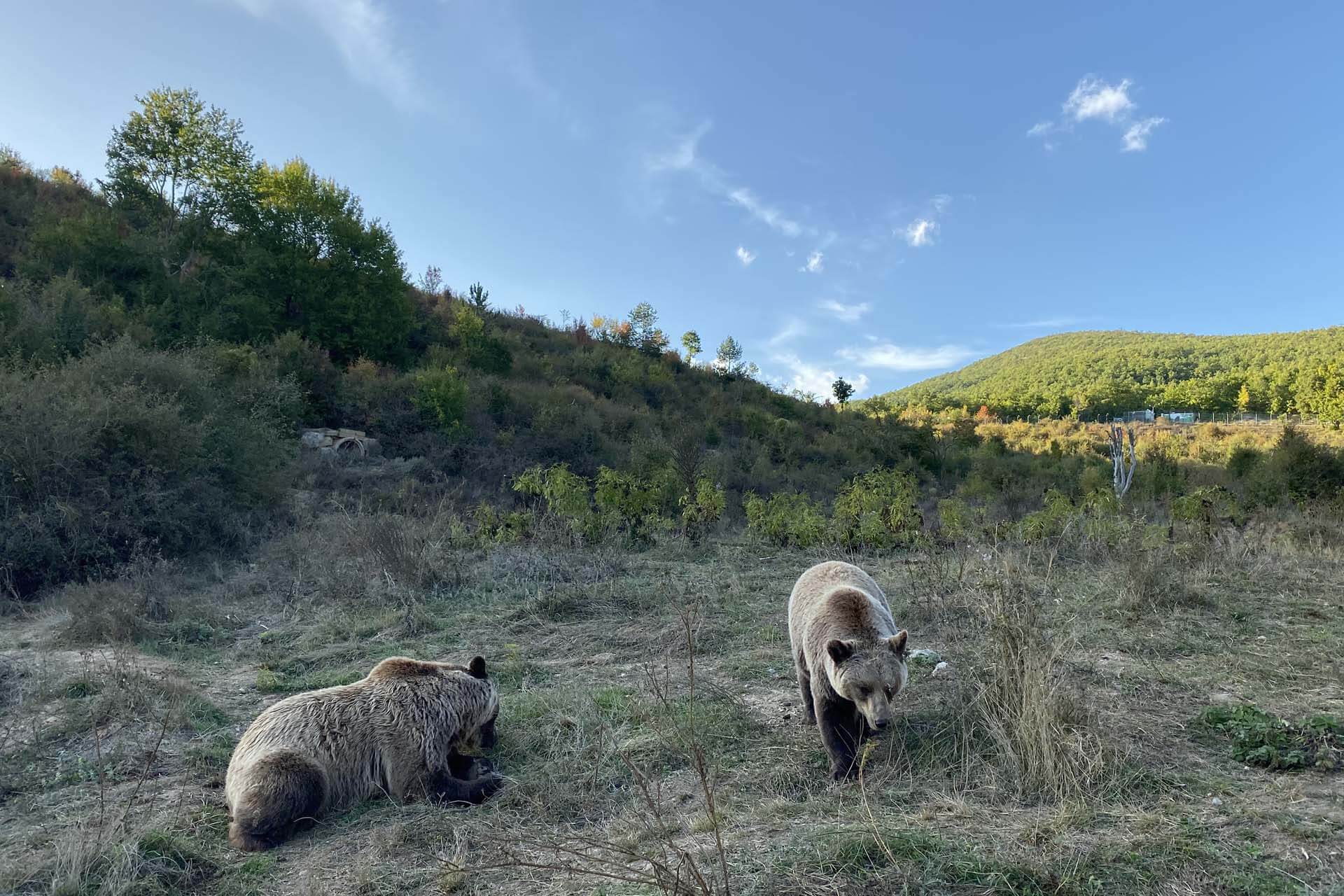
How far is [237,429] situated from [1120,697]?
48.5ft

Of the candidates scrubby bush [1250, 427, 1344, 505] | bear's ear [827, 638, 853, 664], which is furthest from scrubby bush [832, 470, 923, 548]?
scrubby bush [1250, 427, 1344, 505]

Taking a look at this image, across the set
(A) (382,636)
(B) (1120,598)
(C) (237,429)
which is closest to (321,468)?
(C) (237,429)

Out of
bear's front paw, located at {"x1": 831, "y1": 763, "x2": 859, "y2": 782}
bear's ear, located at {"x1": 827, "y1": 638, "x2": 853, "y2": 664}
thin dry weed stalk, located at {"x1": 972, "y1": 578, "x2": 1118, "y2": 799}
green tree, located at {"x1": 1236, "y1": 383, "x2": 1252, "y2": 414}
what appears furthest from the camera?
green tree, located at {"x1": 1236, "y1": 383, "x2": 1252, "y2": 414}

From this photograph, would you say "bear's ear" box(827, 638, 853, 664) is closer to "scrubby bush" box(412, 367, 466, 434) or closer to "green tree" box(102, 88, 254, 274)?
"scrubby bush" box(412, 367, 466, 434)

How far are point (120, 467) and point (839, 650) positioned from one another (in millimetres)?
12190

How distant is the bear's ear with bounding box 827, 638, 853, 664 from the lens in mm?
3791

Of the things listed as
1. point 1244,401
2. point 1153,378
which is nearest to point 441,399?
point 1244,401

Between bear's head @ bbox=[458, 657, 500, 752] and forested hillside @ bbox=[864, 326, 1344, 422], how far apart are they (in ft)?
126

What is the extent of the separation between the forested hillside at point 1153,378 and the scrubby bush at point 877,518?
28.0m

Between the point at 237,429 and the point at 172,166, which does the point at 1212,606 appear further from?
the point at 172,166

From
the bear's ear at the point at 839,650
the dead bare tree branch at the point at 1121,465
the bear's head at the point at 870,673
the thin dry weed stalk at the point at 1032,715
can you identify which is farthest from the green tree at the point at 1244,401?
the bear's ear at the point at 839,650

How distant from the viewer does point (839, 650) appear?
3807 mm

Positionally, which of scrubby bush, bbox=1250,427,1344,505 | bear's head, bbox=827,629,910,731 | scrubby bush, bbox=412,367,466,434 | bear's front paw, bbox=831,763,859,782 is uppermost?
scrubby bush, bbox=412,367,466,434

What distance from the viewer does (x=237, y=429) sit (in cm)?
1365
